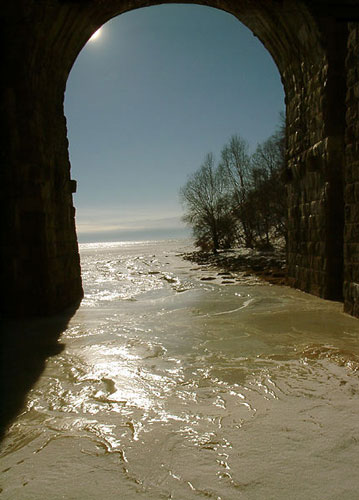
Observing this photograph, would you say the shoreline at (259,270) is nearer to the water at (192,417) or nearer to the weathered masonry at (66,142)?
the weathered masonry at (66,142)

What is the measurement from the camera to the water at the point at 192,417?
179 cm

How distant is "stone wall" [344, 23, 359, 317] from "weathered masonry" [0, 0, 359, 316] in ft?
0.05

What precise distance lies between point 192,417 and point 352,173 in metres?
4.09

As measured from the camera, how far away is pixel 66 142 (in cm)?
716

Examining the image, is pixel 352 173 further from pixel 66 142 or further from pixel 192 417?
pixel 66 142

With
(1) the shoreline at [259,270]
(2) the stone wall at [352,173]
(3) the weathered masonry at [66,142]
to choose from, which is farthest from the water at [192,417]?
(1) the shoreline at [259,270]

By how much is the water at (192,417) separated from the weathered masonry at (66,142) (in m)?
1.65

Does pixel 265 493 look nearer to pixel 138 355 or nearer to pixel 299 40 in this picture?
pixel 138 355

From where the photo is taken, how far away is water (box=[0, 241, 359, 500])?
5.88ft

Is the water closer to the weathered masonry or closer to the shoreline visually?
the weathered masonry

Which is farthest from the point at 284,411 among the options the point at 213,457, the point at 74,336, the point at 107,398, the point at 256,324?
the point at 74,336

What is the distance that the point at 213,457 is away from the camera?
6.47ft

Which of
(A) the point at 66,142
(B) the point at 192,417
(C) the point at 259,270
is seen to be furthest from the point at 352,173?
(C) the point at 259,270

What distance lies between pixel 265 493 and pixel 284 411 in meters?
0.81
